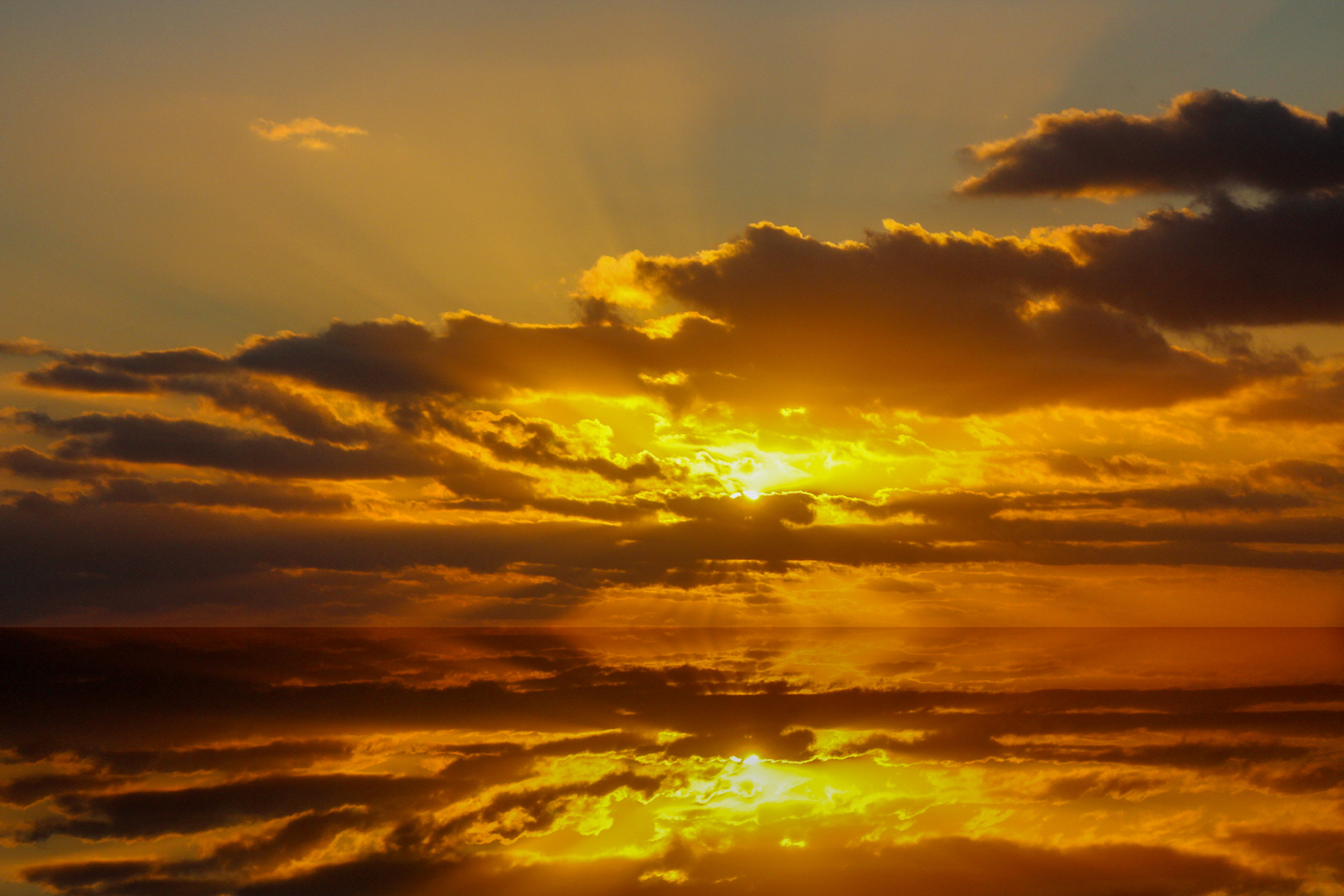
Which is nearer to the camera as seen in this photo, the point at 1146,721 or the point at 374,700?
the point at 1146,721

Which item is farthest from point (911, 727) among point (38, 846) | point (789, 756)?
point (38, 846)

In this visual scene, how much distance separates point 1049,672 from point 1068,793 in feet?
136

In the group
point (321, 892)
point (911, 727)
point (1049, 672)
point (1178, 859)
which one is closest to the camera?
point (321, 892)

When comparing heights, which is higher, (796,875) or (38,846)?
(38,846)

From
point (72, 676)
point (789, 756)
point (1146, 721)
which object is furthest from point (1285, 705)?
point (72, 676)

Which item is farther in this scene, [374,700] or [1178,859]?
[374,700]

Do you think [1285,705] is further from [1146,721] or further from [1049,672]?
[1049,672]

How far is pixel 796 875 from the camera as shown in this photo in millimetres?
22750

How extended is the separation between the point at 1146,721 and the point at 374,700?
39.9 meters

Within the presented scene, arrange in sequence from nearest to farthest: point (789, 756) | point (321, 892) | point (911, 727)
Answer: point (321, 892) → point (789, 756) → point (911, 727)

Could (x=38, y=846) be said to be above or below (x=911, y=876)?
above

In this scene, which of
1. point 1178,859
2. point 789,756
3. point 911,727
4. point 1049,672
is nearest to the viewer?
point 1178,859

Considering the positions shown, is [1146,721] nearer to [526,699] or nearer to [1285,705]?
[1285,705]

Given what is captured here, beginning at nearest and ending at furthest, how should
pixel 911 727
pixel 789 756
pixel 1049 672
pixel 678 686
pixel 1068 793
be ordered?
pixel 1068 793, pixel 789 756, pixel 911 727, pixel 678 686, pixel 1049 672
